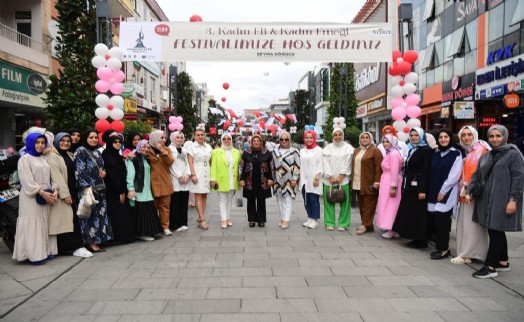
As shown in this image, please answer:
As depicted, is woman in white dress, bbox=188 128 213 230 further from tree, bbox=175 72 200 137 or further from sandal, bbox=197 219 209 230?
tree, bbox=175 72 200 137

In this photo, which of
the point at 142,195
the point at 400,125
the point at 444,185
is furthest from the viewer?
the point at 400,125

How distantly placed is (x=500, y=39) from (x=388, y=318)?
18299mm

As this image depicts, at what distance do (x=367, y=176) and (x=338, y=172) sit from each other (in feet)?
1.91

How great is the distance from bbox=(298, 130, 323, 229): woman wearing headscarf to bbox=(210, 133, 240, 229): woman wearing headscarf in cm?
132

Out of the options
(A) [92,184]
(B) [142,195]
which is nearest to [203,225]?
(B) [142,195]

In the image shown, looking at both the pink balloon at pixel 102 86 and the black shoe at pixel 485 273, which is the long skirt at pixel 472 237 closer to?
the black shoe at pixel 485 273

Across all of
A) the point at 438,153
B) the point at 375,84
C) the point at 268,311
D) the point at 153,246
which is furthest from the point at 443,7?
the point at 268,311

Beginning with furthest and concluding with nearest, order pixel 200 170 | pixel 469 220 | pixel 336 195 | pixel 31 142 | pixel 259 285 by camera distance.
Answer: pixel 200 170 → pixel 336 195 → pixel 469 220 → pixel 31 142 → pixel 259 285

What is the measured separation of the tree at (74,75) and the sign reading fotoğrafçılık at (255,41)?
1.11 meters

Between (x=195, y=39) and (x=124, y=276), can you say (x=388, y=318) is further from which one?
(x=195, y=39)

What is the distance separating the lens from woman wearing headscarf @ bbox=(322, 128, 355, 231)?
8.48 metres

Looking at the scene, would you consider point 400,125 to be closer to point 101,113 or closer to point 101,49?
point 101,113

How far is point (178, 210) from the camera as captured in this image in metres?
8.62

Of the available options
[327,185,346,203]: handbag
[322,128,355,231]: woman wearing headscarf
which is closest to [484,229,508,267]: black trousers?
[327,185,346,203]: handbag
